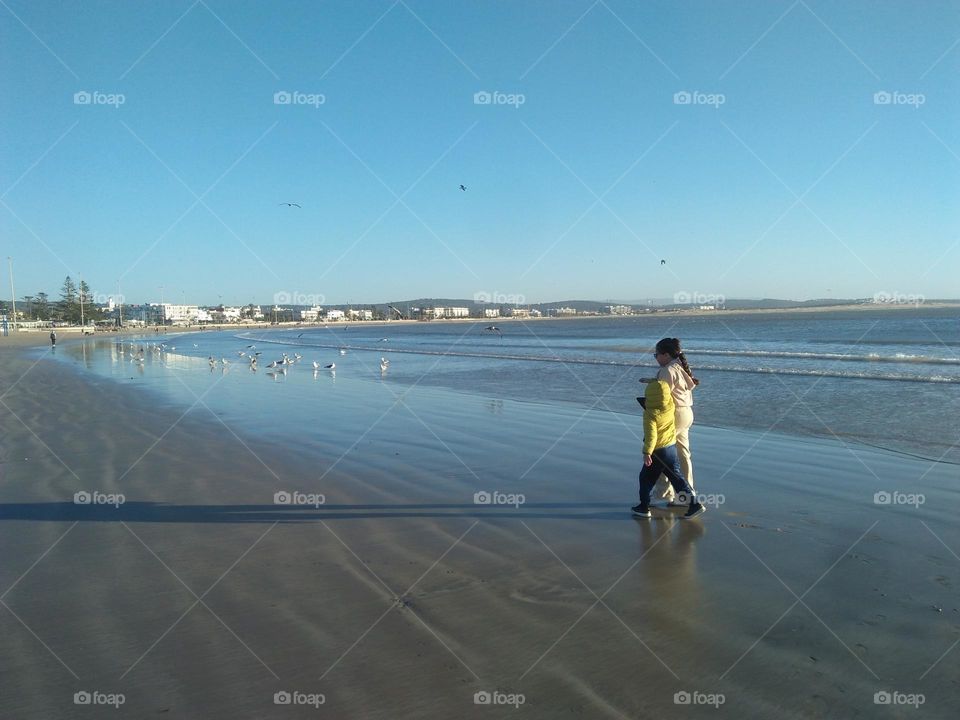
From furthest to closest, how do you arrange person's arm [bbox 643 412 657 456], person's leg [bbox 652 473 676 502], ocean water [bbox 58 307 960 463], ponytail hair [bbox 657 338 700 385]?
ocean water [bbox 58 307 960 463] < person's leg [bbox 652 473 676 502] < ponytail hair [bbox 657 338 700 385] < person's arm [bbox 643 412 657 456]

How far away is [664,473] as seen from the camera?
674cm

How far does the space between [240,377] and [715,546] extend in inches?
800

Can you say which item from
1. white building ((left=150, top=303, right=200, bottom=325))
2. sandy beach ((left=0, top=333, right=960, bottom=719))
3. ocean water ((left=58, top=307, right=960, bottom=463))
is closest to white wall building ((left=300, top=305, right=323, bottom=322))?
white building ((left=150, top=303, right=200, bottom=325))

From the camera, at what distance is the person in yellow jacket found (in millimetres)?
6512

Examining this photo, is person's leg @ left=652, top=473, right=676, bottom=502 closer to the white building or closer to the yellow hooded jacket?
the yellow hooded jacket

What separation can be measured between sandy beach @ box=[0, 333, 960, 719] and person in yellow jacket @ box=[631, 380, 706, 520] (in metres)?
0.23

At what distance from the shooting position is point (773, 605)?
4.59 meters

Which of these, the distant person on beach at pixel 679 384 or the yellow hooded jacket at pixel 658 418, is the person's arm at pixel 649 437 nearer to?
the yellow hooded jacket at pixel 658 418

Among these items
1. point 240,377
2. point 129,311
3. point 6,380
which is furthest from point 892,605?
point 129,311

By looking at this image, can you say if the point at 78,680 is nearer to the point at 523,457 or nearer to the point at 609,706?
the point at 609,706

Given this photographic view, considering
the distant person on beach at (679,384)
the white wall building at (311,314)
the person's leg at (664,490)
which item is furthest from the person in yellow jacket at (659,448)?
the white wall building at (311,314)

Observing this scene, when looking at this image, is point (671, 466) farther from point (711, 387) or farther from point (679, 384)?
point (711, 387)

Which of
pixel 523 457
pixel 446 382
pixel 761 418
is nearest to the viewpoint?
pixel 523 457

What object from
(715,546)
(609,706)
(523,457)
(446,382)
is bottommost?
(609,706)
